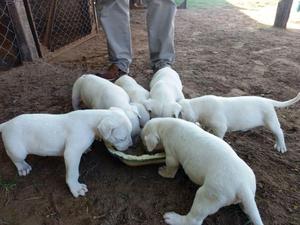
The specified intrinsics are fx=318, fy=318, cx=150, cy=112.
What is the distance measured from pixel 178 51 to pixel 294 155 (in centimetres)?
257

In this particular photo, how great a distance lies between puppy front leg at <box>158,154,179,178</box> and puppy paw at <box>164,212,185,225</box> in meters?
0.31

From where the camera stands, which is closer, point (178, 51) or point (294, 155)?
point (294, 155)

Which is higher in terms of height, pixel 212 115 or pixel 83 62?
pixel 212 115

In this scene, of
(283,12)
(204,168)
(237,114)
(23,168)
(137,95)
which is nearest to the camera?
(204,168)

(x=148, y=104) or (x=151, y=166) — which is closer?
(x=151, y=166)

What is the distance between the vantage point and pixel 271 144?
2.45m

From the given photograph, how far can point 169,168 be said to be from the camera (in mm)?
2066

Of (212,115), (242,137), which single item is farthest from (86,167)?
(242,137)

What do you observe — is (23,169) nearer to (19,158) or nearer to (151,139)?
(19,158)

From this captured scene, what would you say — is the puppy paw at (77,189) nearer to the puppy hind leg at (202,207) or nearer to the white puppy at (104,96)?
the white puppy at (104,96)

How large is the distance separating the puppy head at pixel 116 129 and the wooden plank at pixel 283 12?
187 inches

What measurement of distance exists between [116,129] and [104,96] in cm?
52

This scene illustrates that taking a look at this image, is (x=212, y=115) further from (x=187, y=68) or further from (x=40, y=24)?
(x=40, y=24)

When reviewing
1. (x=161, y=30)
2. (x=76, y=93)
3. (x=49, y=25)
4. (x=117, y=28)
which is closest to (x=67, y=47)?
(x=49, y=25)
